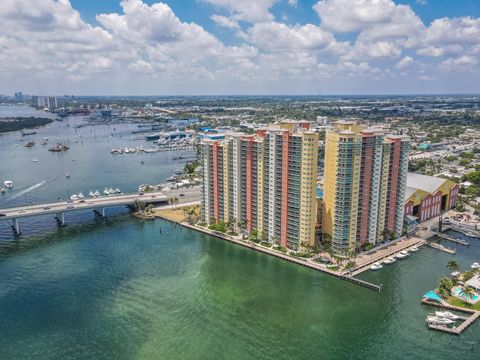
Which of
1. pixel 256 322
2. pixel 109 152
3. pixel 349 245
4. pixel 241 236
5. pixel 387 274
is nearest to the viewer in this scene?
pixel 256 322

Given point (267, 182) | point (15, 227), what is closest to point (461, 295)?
point (267, 182)

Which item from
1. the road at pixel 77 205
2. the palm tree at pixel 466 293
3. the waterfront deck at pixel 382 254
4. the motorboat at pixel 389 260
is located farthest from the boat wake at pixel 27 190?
the palm tree at pixel 466 293

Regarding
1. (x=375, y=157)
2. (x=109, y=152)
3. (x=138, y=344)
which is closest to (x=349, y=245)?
(x=375, y=157)

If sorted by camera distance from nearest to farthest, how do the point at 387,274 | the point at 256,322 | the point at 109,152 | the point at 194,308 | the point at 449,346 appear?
the point at 449,346 → the point at 256,322 → the point at 194,308 → the point at 387,274 → the point at 109,152

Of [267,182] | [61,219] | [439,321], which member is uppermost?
[267,182]

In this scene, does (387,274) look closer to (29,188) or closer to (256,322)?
(256,322)

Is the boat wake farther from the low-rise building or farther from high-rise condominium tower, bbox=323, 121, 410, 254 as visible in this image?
the low-rise building

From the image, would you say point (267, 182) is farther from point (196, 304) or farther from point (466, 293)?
point (466, 293)
